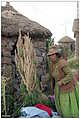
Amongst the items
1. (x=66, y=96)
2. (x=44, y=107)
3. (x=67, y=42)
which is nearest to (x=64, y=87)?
(x=66, y=96)

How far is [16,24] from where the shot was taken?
8.44 ft

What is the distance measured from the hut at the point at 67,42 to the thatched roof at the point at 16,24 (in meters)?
0.13

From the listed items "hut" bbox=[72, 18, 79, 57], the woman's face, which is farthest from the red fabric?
"hut" bbox=[72, 18, 79, 57]

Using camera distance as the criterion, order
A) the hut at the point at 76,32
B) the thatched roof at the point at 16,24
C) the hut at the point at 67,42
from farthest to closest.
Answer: the thatched roof at the point at 16,24 → the hut at the point at 67,42 → the hut at the point at 76,32

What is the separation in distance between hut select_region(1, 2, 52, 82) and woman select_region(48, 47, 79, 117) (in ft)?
0.36

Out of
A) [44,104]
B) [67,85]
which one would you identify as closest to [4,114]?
[44,104]

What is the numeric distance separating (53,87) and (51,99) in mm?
93

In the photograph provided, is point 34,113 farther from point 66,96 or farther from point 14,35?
point 14,35

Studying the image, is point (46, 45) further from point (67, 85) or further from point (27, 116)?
point (27, 116)

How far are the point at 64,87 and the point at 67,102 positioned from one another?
114mm

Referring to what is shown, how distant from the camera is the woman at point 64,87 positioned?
92.6 inches

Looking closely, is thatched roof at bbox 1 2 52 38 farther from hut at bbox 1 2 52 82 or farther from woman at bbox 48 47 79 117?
woman at bbox 48 47 79 117

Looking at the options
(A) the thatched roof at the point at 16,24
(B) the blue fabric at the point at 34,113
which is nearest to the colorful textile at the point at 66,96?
(B) the blue fabric at the point at 34,113

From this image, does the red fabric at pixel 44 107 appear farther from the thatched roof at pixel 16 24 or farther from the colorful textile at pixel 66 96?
the thatched roof at pixel 16 24
